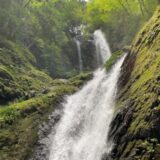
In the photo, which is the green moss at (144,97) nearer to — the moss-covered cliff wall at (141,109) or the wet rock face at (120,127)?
the moss-covered cliff wall at (141,109)

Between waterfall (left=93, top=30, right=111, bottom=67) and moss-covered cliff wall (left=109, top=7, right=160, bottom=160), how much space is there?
71.6ft

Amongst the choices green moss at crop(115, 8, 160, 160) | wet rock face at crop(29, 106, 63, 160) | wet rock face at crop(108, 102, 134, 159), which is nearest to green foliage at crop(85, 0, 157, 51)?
green moss at crop(115, 8, 160, 160)

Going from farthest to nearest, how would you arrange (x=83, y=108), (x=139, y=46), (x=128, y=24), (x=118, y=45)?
(x=118, y=45) → (x=128, y=24) → (x=83, y=108) → (x=139, y=46)

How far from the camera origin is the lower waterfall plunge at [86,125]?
598 inches

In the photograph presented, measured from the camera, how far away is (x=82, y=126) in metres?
18.0

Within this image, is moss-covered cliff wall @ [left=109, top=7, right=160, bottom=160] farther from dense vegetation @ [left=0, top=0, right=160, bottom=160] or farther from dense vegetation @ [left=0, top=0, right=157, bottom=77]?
dense vegetation @ [left=0, top=0, right=157, bottom=77]

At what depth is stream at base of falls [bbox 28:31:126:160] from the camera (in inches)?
600

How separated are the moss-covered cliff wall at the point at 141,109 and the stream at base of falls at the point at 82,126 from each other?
103 centimetres

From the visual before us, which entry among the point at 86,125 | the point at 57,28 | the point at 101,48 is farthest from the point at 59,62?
the point at 86,125

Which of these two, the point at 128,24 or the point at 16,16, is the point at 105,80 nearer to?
the point at 16,16

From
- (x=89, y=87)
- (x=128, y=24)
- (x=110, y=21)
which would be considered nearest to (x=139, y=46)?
(x=89, y=87)

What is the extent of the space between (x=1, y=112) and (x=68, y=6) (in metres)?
32.4

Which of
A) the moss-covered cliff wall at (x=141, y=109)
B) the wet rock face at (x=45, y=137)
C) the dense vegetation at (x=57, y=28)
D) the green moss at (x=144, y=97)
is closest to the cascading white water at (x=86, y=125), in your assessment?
the wet rock face at (x=45, y=137)

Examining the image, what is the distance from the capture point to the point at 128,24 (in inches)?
1467
